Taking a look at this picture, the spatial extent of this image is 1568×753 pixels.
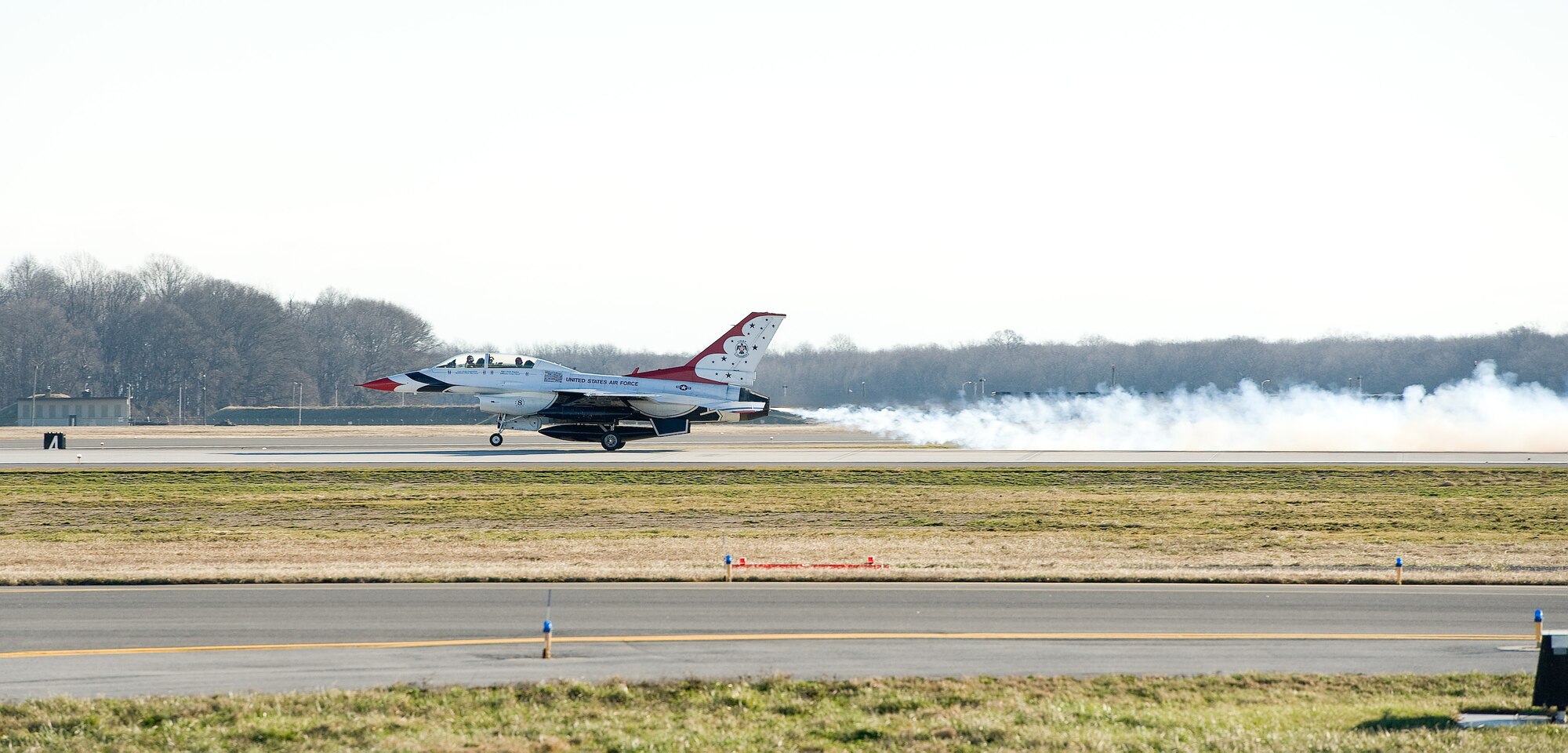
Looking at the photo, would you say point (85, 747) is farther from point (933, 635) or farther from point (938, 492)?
point (938, 492)

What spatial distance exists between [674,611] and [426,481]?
2450 centimetres

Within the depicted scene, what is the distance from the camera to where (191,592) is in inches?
722

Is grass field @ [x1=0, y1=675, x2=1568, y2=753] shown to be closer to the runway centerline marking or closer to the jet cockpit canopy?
the runway centerline marking

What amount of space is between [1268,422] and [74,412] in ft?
300

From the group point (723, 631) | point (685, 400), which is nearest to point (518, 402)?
point (685, 400)

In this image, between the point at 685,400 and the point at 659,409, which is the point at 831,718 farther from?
the point at 659,409

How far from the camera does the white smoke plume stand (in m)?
57.5

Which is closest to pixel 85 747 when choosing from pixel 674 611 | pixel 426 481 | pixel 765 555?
pixel 674 611

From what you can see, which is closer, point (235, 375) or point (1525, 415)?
point (1525, 415)

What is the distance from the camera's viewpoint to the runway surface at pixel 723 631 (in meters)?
13.4

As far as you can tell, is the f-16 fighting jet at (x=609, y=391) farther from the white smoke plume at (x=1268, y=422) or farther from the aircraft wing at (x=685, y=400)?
the white smoke plume at (x=1268, y=422)

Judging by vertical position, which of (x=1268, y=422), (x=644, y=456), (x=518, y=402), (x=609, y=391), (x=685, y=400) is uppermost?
(x=609, y=391)

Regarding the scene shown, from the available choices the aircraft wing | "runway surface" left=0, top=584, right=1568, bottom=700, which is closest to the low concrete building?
the aircraft wing

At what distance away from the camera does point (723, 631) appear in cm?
1554
